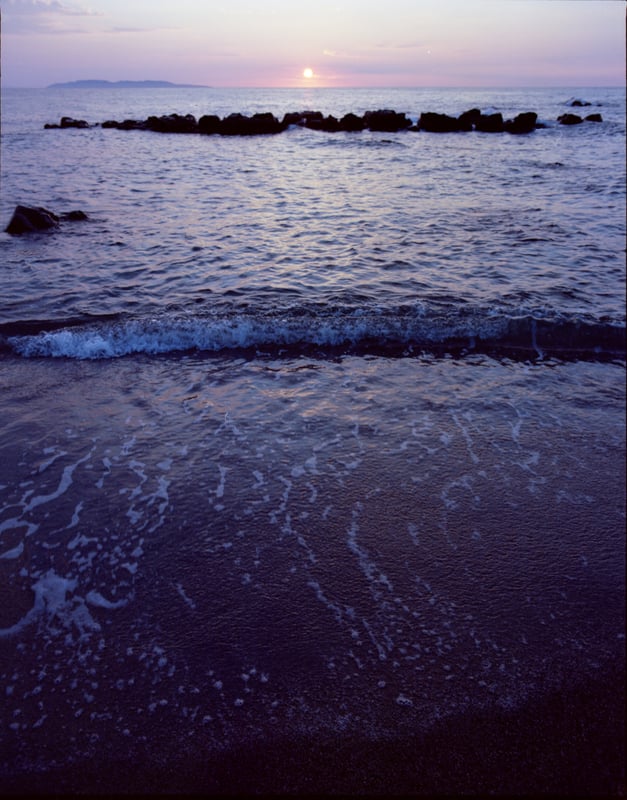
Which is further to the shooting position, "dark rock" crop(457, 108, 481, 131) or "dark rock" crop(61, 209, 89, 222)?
"dark rock" crop(457, 108, 481, 131)

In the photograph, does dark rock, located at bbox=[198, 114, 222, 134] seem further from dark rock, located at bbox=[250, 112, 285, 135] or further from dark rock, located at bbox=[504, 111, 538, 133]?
dark rock, located at bbox=[504, 111, 538, 133]

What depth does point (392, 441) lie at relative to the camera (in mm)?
5230

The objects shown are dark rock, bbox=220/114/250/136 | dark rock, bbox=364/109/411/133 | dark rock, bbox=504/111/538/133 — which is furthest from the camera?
dark rock, bbox=364/109/411/133

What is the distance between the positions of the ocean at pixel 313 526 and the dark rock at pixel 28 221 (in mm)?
3443

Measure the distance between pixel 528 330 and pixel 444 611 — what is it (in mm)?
5370

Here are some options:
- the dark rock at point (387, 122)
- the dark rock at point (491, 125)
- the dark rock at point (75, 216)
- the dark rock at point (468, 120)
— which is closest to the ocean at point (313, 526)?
the dark rock at point (75, 216)

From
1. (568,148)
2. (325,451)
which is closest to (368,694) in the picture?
(325,451)

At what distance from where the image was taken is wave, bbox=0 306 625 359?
7.36m

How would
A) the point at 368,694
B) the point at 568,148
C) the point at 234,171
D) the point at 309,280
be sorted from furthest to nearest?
the point at 568,148
the point at 234,171
the point at 309,280
the point at 368,694

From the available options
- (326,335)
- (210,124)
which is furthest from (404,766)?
(210,124)

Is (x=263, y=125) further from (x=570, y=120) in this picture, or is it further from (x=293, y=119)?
(x=570, y=120)

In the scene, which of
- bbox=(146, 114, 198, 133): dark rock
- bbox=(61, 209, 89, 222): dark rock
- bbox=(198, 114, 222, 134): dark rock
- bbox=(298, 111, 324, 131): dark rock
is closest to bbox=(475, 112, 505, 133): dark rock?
bbox=(298, 111, 324, 131): dark rock

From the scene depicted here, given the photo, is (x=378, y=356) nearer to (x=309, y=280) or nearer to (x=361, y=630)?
(x=309, y=280)

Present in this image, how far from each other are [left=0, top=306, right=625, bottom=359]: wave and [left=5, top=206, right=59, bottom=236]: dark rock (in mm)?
6590
